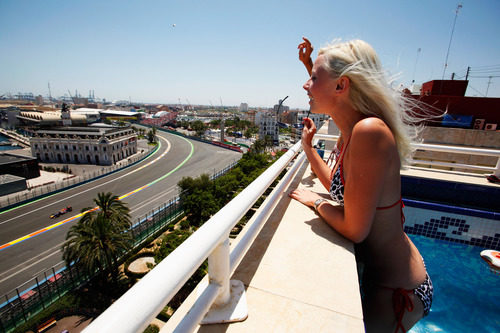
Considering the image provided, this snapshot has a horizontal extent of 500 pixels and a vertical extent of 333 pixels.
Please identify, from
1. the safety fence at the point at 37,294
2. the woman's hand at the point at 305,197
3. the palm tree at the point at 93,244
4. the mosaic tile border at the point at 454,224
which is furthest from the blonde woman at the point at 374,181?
the safety fence at the point at 37,294

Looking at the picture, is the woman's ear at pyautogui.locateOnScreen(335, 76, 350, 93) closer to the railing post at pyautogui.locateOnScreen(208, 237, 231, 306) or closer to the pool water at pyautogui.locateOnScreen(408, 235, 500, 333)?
the railing post at pyautogui.locateOnScreen(208, 237, 231, 306)

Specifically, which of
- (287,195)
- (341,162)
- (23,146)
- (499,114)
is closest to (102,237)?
(287,195)

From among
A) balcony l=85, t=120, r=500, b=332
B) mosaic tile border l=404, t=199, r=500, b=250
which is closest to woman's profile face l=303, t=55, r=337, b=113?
balcony l=85, t=120, r=500, b=332

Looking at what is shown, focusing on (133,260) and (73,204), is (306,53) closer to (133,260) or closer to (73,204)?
(133,260)

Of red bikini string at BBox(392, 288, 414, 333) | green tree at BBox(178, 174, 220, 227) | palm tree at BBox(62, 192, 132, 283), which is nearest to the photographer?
red bikini string at BBox(392, 288, 414, 333)

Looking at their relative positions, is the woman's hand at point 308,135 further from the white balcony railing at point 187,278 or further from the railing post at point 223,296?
the railing post at point 223,296

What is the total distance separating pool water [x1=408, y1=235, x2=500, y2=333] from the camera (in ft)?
6.26

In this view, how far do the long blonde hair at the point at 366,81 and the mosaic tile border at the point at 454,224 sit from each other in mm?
2467

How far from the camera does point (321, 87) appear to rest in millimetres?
1335

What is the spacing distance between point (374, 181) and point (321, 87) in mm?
584

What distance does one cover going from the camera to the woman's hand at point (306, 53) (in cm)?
195

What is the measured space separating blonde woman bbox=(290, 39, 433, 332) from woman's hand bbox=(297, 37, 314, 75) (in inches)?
24.9

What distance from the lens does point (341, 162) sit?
4.63ft

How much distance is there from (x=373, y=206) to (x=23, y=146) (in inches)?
2711
